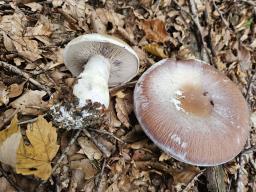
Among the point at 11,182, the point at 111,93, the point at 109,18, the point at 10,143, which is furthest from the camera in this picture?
the point at 109,18

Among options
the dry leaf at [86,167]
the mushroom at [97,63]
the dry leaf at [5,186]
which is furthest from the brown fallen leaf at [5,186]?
the mushroom at [97,63]

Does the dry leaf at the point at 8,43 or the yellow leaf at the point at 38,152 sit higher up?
the dry leaf at the point at 8,43

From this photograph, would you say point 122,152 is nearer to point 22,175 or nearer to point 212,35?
point 22,175

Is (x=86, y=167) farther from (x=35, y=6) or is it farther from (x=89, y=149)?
(x=35, y=6)

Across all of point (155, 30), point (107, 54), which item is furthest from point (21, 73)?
point (155, 30)

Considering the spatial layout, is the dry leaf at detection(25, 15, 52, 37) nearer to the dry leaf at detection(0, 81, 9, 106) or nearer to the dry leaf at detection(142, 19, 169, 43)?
the dry leaf at detection(0, 81, 9, 106)

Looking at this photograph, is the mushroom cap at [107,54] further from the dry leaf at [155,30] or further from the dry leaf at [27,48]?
the dry leaf at [155,30]

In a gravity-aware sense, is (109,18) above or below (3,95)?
above
